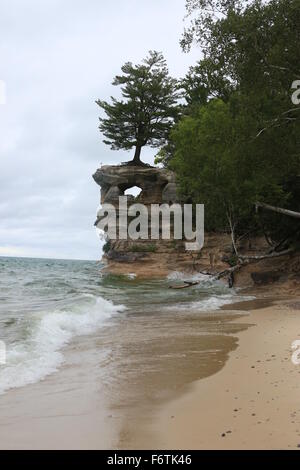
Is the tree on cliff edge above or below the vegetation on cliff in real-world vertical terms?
above

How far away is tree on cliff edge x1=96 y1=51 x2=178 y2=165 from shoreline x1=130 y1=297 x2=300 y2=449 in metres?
37.5

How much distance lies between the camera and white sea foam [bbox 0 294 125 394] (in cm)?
613

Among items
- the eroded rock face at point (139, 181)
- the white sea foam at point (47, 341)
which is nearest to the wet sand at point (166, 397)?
the white sea foam at point (47, 341)

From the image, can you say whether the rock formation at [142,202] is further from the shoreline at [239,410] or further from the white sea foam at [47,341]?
the shoreline at [239,410]

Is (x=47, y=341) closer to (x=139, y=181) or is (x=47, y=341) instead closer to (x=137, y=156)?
(x=139, y=181)

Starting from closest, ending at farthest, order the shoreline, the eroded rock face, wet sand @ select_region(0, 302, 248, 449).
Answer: the shoreline < wet sand @ select_region(0, 302, 248, 449) < the eroded rock face

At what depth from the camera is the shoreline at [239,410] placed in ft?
11.5

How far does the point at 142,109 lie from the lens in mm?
42281

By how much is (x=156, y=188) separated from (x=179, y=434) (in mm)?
39550

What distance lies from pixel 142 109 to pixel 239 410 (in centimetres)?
4096

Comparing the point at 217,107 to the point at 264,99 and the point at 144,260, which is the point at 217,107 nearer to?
the point at 264,99

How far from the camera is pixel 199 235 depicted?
3488 centimetres

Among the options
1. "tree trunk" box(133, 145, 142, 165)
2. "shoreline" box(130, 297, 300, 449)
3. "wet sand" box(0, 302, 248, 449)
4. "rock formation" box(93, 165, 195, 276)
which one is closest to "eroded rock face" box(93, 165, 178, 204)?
"rock formation" box(93, 165, 195, 276)

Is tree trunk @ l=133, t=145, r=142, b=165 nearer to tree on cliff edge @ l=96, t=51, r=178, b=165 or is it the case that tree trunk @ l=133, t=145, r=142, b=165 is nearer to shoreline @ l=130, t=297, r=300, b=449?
tree on cliff edge @ l=96, t=51, r=178, b=165
